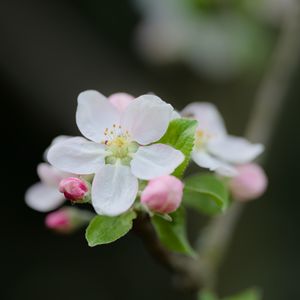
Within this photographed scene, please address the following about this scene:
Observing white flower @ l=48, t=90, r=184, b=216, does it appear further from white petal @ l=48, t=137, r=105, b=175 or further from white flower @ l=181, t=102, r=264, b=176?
white flower @ l=181, t=102, r=264, b=176

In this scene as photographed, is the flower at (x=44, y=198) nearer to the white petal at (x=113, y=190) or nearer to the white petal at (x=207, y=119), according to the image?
the white petal at (x=113, y=190)

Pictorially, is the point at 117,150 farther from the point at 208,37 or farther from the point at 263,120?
the point at 208,37

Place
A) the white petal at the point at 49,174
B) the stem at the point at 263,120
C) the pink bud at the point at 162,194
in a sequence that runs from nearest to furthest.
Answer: the pink bud at the point at 162,194
the white petal at the point at 49,174
the stem at the point at 263,120

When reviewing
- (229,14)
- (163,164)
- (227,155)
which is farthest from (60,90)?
(163,164)

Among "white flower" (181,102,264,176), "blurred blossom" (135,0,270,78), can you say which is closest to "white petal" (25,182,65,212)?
"white flower" (181,102,264,176)

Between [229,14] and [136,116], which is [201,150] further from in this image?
[229,14]

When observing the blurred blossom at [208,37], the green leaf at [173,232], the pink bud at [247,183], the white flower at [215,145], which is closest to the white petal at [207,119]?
the white flower at [215,145]
